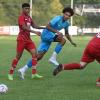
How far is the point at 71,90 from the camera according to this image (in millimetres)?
11016

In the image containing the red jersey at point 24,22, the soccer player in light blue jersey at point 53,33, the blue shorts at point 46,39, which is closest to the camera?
the red jersey at point 24,22

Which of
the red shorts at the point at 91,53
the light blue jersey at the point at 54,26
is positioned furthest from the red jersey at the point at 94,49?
the light blue jersey at the point at 54,26

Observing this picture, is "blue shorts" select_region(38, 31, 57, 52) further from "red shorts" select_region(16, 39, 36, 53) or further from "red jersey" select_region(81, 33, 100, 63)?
"red jersey" select_region(81, 33, 100, 63)

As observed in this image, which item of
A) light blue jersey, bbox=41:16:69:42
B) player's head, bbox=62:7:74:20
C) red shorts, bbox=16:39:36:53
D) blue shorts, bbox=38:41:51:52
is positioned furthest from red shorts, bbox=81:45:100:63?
blue shorts, bbox=38:41:51:52

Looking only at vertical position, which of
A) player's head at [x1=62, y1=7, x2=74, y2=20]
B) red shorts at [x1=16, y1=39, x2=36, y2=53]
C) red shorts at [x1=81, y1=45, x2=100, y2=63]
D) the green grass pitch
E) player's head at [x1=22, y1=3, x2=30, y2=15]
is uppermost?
player's head at [x1=22, y1=3, x2=30, y2=15]

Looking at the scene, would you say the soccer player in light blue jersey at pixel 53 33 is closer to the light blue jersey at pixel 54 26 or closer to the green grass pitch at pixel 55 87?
the light blue jersey at pixel 54 26

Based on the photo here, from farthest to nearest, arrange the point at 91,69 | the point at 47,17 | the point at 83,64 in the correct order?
the point at 47,17
the point at 91,69
the point at 83,64

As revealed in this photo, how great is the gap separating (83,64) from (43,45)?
300cm

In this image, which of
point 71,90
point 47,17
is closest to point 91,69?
point 71,90

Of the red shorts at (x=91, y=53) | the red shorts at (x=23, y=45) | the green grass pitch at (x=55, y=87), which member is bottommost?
the green grass pitch at (x=55, y=87)

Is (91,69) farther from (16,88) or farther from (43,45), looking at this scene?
(16,88)

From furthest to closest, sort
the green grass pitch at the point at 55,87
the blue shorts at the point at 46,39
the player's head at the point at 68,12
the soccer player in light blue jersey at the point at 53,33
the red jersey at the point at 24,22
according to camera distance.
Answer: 1. the blue shorts at the point at 46,39
2. the soccer player in light blue jersey at the point at 53,33
3. the player's head at the point at 68,12
4. the red jersey at the point at 24,22
5. the green grass pitch at the point at 55,87

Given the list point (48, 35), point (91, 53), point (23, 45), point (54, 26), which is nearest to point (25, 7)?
point (23, 45)

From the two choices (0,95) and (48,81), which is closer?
(0,95)
